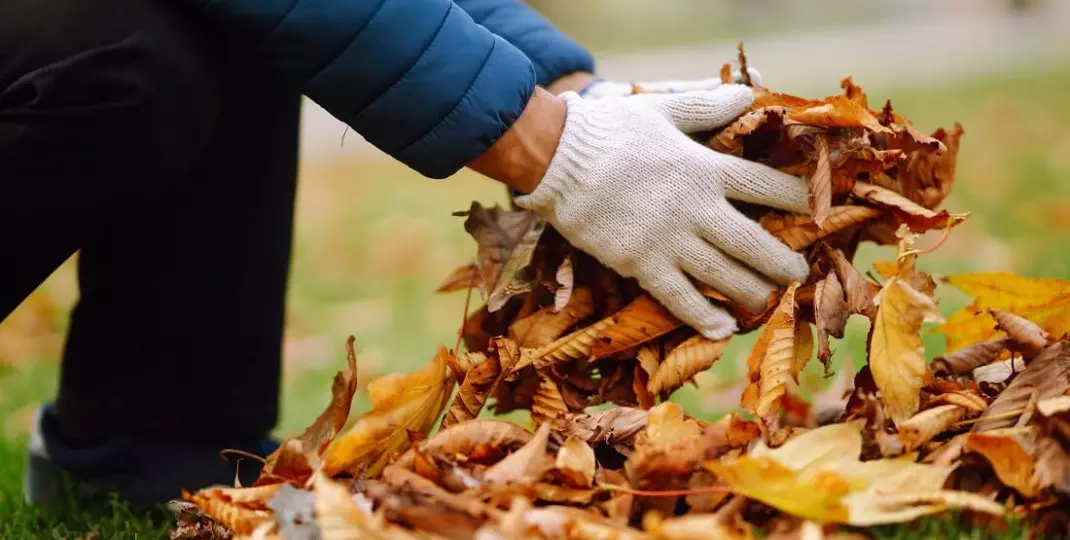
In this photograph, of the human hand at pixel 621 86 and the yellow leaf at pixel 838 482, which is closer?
the yellow leaf at pixel 838 482

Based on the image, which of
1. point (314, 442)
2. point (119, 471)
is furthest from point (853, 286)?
point (119, 471)

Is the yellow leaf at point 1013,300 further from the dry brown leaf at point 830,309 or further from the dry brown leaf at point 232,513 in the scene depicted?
the dry brown leaf at point 232,513

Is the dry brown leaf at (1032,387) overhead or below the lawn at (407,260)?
overhead

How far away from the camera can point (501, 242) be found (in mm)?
1556

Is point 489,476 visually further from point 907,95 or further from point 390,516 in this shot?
point 907,95

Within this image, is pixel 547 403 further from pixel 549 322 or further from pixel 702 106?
pixel 702 106

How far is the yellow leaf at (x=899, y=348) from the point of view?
1.21 metres

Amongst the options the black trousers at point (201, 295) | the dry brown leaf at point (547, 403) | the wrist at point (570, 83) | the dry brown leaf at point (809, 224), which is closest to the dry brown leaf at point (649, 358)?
the dry brown leaf at point (547, 403)

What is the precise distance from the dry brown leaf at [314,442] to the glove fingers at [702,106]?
51cm

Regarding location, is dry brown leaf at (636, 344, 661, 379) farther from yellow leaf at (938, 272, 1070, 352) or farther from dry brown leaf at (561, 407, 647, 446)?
yellow leaf at (938, 272, 1070, 352)

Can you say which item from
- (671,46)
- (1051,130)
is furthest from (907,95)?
(671,46)

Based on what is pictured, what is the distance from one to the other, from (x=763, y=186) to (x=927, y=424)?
363mm

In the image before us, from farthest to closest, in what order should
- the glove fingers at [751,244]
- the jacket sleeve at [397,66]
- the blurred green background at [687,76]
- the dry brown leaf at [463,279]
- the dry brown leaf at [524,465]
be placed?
the blurred green background at [687,76] < the dry brown leaf at [463,279] < the glove fingers at [751,244] < the jacket sleeve at [397,66] < the dry brown leaf at [524,465]

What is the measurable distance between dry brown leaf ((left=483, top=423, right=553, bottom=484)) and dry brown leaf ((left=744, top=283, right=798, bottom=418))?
278mm
